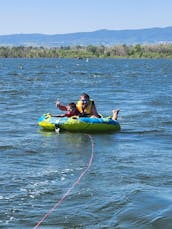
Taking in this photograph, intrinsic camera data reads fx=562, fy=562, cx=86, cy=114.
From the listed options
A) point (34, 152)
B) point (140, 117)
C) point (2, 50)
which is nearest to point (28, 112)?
point (140, 117)

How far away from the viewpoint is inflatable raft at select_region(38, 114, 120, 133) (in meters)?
16.7

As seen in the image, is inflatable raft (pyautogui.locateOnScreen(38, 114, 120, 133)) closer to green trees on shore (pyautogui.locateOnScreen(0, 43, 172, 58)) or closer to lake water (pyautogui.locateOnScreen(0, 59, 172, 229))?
lake water (pyautogui.locateOnScreen(0, 59, 172, 229))

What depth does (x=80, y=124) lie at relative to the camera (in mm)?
16719

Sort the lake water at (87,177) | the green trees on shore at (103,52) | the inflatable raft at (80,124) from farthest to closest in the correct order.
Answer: the green trees on shore at (103,52)
the inflatable raft at (80,124)
the lake water at (87,177)

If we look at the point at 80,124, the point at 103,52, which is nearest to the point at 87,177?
the point at 80,124

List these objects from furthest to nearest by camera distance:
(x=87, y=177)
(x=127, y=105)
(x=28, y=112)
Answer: (x=127, y=105) → (x=28, y=112) → (x=87, y=177)

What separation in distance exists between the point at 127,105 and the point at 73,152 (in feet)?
40.3

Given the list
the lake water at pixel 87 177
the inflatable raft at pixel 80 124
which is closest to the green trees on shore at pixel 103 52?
the lake water at pixel 87 177

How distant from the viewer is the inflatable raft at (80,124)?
16.7 meters

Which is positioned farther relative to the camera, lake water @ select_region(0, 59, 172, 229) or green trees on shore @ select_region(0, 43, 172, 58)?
green trees on shore @ select_region(0, 43, 172, 58)

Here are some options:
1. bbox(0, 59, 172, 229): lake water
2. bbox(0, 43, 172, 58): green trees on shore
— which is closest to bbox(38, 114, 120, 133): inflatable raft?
bbox(0, 59, 172, 229): lake water

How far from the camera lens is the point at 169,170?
1171 centimetres

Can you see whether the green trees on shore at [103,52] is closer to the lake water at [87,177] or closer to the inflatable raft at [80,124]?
the lake water at [87,177]

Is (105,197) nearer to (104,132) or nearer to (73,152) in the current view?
(73,152)
